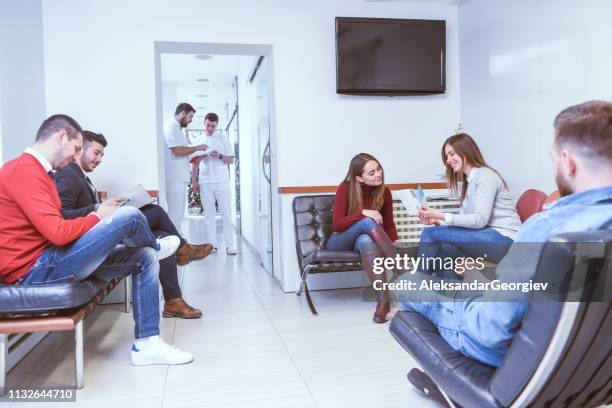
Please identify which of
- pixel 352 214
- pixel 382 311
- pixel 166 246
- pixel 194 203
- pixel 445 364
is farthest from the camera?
pixel 194 203

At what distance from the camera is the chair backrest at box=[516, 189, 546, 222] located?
3195 mm

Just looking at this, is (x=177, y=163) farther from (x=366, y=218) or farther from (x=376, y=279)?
(x=376, y=279)

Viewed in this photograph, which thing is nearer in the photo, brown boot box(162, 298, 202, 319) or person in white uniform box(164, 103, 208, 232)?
brown boot box(162, 298, 202, 319)

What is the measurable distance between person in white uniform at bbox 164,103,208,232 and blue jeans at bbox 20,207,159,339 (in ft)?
9.02

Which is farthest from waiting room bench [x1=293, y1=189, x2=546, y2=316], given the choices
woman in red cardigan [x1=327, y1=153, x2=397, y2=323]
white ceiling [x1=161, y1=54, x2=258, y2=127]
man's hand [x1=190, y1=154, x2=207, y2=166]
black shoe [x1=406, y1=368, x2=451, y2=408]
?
man's hand [x1=190, y1=154, x2=207, y2=166]

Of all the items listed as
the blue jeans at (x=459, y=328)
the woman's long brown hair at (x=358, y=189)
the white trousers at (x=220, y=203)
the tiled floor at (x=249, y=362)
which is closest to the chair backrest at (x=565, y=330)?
the blue jeans at (x=459, y=328)

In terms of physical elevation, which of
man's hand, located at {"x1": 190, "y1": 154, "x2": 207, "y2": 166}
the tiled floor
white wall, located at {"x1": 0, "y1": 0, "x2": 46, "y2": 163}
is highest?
white wall, located at {"x1": 0, "y1": 0, "x2": 46, "y2": 163}

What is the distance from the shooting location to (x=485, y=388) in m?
1.38

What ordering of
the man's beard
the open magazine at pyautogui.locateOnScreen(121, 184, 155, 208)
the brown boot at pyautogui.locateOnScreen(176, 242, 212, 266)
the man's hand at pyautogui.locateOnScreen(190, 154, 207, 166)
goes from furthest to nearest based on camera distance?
1. the man's hand at pyautogui.locateOnScreen(190, 154, 207, 166)
2. the brown boot at pyautogui.locateOnScreen(176, 242, 212, 266)
3. the open magazine at pyautogui.locateOnScreen(121, 184, 155, 208)
4. the man's beard

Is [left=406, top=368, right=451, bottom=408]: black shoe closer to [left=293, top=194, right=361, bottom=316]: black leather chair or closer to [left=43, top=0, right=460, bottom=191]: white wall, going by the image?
[left=293, top=194, right=361, bottom=316]: black leather chair

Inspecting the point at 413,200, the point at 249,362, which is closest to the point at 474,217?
the point at 413,200

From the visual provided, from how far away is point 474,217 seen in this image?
10.3 feet

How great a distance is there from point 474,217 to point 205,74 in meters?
6.52

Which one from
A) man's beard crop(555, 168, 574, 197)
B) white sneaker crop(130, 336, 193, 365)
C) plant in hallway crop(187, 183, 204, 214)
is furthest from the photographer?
plant in hallway crop(187, 183, 204, 214)
